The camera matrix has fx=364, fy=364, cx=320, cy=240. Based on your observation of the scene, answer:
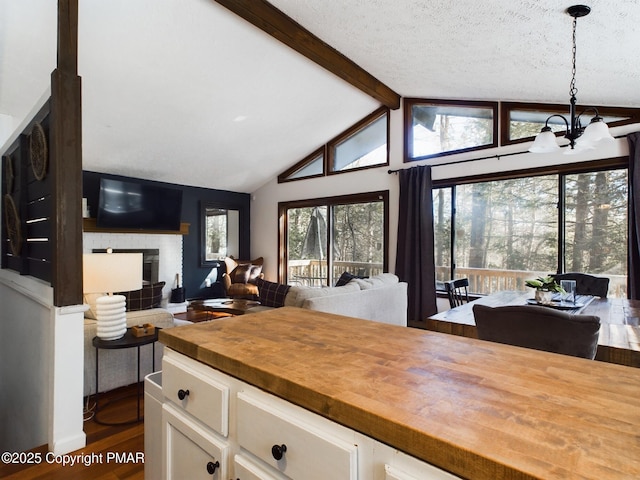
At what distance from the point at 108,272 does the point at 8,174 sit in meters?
1.96

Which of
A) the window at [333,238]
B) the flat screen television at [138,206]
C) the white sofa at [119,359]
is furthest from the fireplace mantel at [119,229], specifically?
the white sofa at [119,359]

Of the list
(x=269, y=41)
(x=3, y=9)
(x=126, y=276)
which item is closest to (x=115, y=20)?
(x=3, y=9)

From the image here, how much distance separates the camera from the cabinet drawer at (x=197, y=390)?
953 mm

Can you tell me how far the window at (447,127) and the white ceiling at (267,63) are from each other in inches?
8.0

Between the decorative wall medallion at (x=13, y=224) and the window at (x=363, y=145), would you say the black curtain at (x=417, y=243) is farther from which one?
the decorative wall medallion at (x=13, y=224)

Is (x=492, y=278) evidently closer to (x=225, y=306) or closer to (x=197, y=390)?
(x=225, y=306)

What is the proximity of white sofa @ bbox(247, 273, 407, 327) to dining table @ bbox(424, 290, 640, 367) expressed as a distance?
107 cm

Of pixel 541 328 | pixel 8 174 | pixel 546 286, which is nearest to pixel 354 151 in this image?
pixel 546 286

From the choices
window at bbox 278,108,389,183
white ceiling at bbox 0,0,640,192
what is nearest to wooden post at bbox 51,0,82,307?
white ceiling at bbox 0,0,640,192

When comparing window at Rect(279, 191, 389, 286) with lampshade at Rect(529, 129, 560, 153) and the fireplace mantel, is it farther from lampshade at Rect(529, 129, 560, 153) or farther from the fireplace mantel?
lampshade at Rect(529, 129, 560, 153)

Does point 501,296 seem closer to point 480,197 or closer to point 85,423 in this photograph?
point 480,197

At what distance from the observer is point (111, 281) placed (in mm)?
2285

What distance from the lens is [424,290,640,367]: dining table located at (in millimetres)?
1622

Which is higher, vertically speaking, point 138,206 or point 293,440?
point 138,206
